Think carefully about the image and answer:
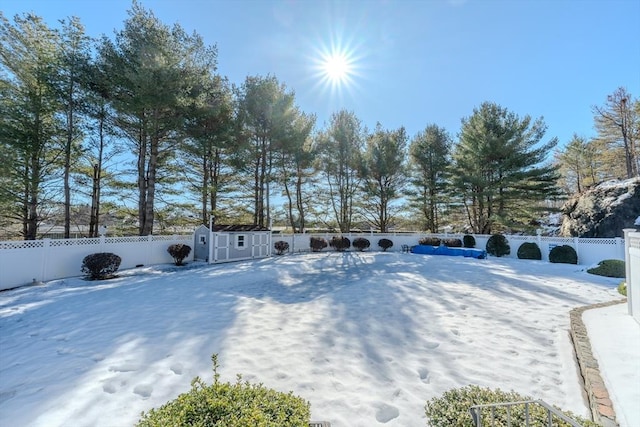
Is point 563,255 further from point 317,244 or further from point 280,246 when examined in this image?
point 280,246

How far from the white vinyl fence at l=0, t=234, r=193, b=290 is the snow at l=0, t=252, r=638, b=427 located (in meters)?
0.82

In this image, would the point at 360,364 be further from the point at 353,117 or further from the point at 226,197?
the point at 353,117

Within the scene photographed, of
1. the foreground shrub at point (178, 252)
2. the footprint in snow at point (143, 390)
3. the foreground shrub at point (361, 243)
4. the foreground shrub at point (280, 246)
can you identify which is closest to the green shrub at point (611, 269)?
the foreground shrub at point (361, 243)

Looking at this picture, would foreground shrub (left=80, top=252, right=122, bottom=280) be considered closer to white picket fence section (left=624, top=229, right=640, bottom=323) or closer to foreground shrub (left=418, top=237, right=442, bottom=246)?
white picket fence section (left=624, top=229, right=640, bottom=323)

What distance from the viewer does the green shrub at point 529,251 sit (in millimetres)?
13094

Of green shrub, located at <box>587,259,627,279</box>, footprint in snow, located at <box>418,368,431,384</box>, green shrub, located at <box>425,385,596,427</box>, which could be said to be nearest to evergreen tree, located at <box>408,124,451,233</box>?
green shrub, located at <box>587,259,627,279</box>

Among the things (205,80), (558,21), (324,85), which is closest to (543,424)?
(558,21)

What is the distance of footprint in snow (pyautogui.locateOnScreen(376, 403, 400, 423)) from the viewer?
2.37 metres

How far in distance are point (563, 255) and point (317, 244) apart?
12263mm

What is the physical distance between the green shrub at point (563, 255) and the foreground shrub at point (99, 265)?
1724cm

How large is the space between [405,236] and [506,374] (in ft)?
53.9

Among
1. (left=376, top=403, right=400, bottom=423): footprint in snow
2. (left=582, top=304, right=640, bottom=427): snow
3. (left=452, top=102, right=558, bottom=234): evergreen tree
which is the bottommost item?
(left=376, top=403, right=400, bottom=423): footprint in snow

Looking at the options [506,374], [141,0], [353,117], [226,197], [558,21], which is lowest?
[506,374]

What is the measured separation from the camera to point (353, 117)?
67.8ft
